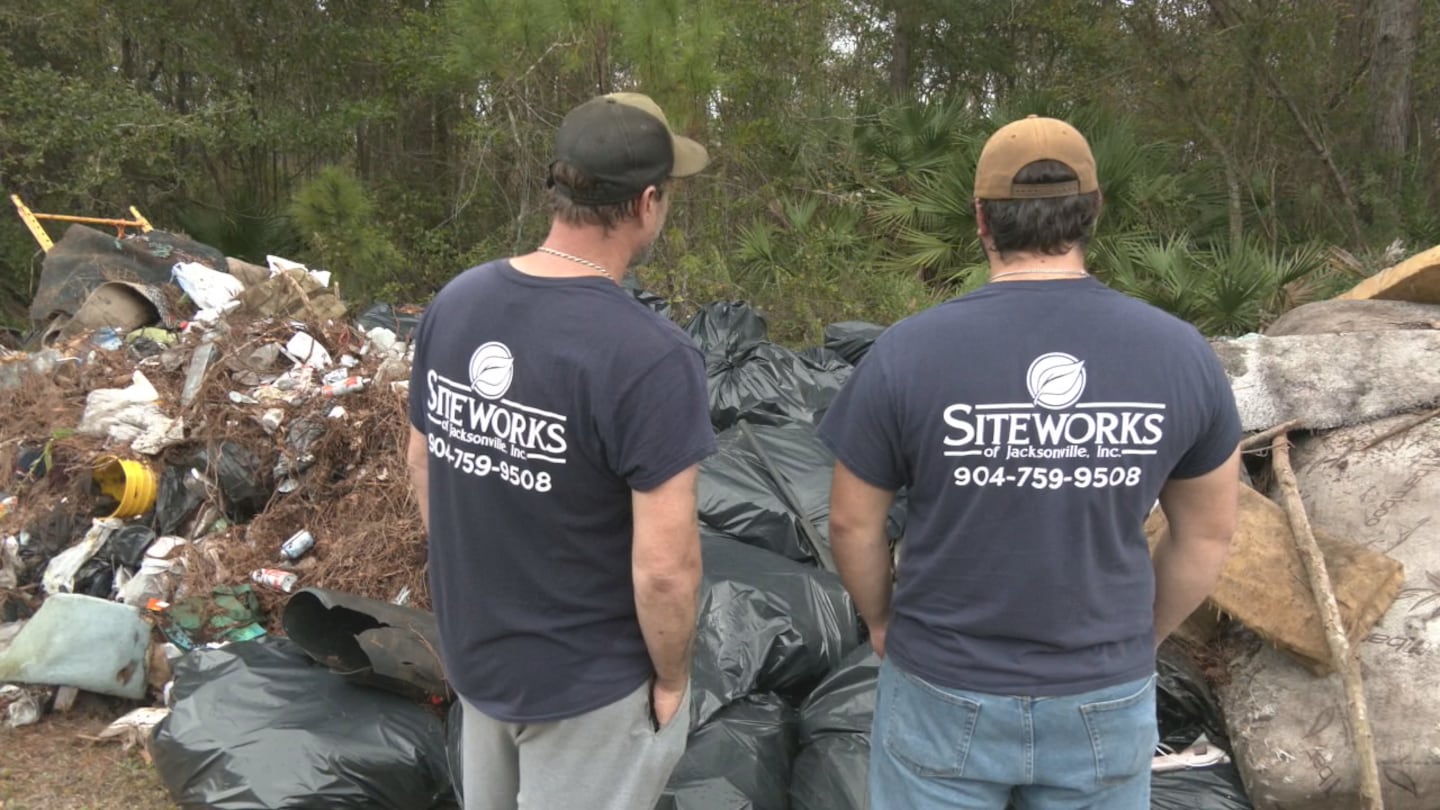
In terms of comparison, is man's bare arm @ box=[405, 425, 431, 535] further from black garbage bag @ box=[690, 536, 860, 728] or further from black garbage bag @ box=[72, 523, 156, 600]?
black garbage bag @ box=[72, 523, 156, 600]

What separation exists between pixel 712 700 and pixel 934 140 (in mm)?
6403

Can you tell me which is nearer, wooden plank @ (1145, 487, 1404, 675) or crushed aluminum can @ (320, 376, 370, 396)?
wooden plank @ (1145, 487, 1404, 675)

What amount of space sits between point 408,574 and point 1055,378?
110 inches

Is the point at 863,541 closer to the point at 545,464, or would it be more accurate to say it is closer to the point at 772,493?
the point at 545,464

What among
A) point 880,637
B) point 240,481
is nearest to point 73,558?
point 240,481

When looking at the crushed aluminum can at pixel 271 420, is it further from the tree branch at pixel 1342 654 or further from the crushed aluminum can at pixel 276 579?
the tree branch at pixel 1342 654

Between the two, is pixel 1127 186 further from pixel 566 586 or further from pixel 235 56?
pixel 235 56

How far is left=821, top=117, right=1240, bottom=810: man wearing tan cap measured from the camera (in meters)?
1.42

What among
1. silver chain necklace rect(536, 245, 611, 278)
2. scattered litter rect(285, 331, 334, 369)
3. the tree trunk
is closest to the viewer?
silver chain necklace rect(536, 245, 611, 278)

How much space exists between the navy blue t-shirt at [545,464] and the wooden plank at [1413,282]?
3.68 m

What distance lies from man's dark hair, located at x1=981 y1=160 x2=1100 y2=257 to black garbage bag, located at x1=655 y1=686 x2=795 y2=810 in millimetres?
1492

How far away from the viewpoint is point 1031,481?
144 cm

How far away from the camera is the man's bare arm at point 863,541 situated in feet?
5.17

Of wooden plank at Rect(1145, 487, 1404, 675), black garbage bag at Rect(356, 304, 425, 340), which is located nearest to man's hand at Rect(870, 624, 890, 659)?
wooden plank at Rect(1145, 487, 1404, 675)
